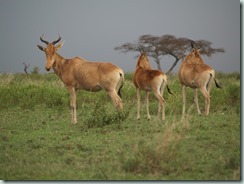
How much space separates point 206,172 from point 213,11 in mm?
2850

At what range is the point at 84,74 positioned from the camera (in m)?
10.2

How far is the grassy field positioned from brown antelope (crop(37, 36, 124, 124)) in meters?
0.67

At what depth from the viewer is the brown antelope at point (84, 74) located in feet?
32.4

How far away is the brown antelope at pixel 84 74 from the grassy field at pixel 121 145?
2.18 feet

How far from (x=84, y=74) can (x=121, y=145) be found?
2.98 metres

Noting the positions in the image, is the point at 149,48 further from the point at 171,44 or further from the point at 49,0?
the point at 49,0

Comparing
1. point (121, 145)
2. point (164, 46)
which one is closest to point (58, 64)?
point (121, 145)

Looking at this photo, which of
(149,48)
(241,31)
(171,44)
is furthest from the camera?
(149,48)

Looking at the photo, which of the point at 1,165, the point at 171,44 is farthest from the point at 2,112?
the point at 171,44

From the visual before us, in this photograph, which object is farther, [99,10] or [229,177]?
[99,10]

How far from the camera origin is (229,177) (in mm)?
5875

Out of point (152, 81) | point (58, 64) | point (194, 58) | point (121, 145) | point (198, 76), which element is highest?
point (194, 58)

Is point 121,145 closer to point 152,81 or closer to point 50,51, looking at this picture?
point 152,81

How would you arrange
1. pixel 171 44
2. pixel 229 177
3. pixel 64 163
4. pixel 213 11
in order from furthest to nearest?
pixel 171 44 → pixel 213 11 → pixel 64 163 → pixel 229 177
